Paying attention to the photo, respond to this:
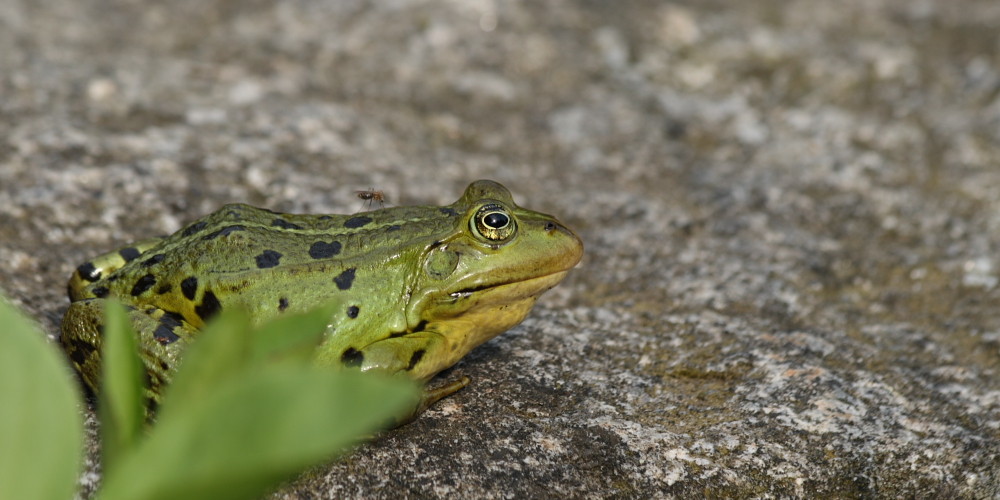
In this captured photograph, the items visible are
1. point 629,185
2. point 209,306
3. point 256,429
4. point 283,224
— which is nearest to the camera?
point 256,429

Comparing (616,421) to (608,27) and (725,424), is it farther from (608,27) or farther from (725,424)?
(608,27)

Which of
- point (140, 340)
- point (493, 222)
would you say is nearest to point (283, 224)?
point (140, 340)

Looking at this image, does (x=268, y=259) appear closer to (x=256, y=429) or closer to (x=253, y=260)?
(x=253, y=260)

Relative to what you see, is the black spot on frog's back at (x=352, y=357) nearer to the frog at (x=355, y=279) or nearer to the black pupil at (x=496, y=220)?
the frog at (x=355, y=279)

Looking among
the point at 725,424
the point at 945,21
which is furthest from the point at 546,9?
the point at 725,424

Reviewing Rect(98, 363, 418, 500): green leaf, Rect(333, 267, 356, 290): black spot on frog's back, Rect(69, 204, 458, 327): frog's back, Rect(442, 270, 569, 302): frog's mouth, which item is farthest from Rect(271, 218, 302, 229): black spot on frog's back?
Rect(98, 363, 418, 500): green leaf

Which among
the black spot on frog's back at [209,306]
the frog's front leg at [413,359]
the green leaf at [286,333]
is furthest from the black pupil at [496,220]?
the green leaf at [286,333]

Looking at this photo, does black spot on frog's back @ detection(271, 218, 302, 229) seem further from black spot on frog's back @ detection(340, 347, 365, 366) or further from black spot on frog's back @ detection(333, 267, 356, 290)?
black spot on frog's back @ detection(340, 347, 365, 366)
